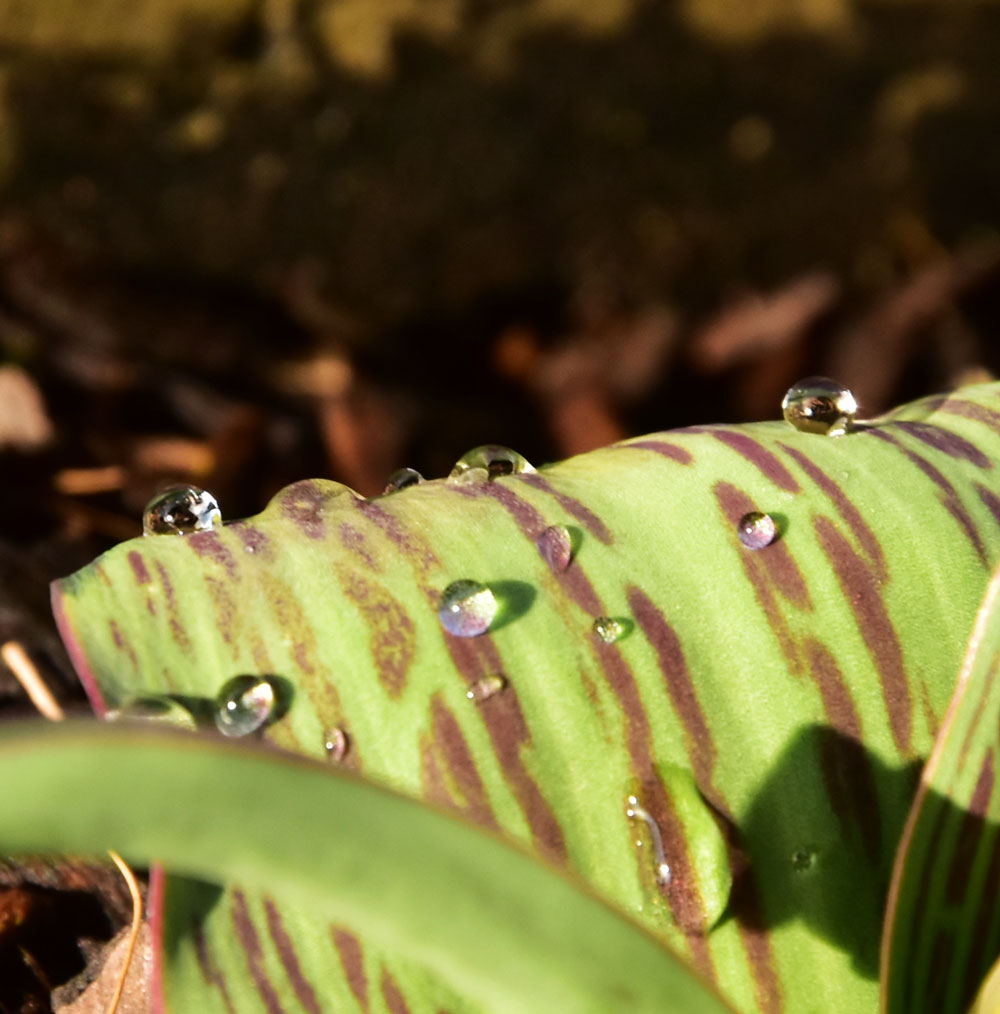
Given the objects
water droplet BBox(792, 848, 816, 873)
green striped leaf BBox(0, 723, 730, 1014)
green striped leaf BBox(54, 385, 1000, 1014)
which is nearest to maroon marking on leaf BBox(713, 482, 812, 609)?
green striped leaf BBox(54, 385, 1000, 1014)

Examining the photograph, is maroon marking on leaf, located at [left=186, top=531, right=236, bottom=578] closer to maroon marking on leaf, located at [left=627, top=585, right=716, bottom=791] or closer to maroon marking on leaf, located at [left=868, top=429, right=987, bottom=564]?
maroon marking on leaf, located at [left=627, top=585, right=716, bottom=791]

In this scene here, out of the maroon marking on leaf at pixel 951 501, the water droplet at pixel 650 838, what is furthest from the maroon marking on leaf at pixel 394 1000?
the maroon marking on leaf at pixel 951 501

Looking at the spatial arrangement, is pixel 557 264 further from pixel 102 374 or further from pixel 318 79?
pixel 102 374

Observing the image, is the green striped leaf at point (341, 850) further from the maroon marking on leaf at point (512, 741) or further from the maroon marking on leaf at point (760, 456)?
the maroon marking on leaf at point (760, 456)

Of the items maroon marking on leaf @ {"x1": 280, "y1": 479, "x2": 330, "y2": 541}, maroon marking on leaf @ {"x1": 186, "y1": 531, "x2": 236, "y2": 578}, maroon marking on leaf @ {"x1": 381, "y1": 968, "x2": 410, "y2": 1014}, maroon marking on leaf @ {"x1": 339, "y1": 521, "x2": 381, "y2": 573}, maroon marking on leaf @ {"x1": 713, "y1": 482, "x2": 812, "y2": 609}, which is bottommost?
maroon marking on leaf @ {"x1": 381, "y1": 968, "x2": 410, "y2": 1014}

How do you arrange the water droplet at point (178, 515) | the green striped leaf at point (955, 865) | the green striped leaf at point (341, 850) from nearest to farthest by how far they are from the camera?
the green striped leaf at point (341, 850) < the green striped leaf at point (955, 865) < the water droplet at point (178, 515)

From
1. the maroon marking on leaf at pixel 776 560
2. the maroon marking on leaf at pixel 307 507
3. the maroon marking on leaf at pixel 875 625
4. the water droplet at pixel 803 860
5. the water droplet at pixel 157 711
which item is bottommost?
the water droplet at pixel 803 860
